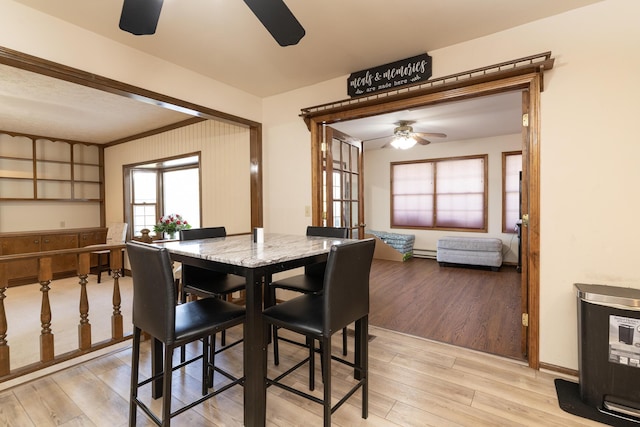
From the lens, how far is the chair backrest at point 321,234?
94.2 inches

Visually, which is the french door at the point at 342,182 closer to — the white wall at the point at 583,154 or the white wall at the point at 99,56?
the white wall at the point at 99,56

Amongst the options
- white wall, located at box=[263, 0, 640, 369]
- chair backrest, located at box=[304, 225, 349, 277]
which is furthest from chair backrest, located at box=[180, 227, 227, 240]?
white wall, located at box=[263, 0, 640, 369]

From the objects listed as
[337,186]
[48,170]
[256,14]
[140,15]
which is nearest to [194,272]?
[140,15]

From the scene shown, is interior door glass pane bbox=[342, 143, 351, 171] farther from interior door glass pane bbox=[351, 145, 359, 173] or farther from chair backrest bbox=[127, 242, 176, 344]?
chair backrest bbox=[127, 242, 176, 344]

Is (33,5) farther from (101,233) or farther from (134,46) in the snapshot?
(101,233)

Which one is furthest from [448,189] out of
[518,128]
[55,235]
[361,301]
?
[55,235]

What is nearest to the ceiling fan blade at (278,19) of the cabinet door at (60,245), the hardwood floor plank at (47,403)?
the hardwood floor plank at (47,403)

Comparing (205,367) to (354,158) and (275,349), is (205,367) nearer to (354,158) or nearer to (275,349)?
(275,349)

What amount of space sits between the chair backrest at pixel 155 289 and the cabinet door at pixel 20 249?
497cm

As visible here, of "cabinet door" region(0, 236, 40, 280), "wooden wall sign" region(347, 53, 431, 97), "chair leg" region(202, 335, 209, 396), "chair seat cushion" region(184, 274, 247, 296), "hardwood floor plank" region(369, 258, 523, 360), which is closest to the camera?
"chair leg" region(202, 335, 209, 396)

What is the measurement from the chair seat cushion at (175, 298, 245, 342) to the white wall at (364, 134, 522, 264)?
5.76m

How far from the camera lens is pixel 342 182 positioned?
356 cm

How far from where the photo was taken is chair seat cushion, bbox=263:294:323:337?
1462 millimetres

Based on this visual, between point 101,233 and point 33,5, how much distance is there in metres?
4.86
